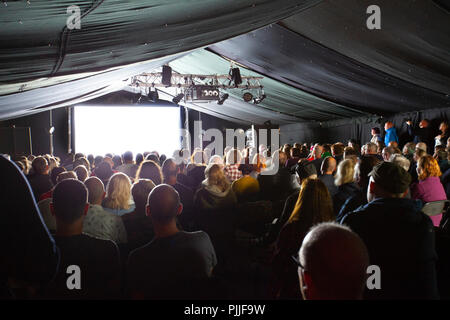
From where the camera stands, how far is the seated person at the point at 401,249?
5.96 feet

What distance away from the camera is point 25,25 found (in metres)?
2.59

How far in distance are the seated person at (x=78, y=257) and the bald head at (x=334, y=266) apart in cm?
119

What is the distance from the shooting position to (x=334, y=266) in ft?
3.41

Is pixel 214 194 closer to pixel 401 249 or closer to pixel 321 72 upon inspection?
pixel 401 249

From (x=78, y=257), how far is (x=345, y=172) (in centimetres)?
223

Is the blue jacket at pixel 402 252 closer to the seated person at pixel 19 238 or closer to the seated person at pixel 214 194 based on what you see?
the seated person at pixel 19 238

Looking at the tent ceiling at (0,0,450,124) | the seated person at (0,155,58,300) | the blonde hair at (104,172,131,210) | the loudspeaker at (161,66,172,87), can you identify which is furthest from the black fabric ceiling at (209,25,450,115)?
the seated person at (0,155,58,300)

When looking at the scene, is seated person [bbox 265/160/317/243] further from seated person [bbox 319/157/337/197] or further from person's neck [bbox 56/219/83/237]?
person's neck [bbox 56/219/83/237]

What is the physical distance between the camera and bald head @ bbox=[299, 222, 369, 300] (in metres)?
1.04

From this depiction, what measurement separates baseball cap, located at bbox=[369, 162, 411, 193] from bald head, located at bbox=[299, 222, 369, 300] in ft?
3.40

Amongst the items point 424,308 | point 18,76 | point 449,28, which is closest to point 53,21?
point 18,76

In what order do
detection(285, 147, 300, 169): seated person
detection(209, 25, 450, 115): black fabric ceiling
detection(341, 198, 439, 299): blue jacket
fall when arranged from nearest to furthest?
detection(341, 198, 439, 299): blue jacket → detection(209, 25, 450, 115): black fabric ceiling → detection(285, 147, 300, 169): seated person

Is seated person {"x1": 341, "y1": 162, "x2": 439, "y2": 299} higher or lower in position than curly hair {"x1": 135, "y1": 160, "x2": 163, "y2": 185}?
lower

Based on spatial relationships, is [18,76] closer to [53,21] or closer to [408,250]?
[53,21]
